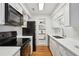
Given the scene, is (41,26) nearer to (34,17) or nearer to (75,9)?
(34,17)

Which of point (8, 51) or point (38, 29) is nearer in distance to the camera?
point (8, 51)

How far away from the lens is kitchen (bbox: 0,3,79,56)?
1.76m

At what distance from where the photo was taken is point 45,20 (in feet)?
22.8

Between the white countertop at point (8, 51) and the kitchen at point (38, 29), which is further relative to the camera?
the kitchen at point (38, 29)

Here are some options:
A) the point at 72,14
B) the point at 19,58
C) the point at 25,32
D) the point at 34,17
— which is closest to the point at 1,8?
the point at 19,58

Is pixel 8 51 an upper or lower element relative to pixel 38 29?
lower

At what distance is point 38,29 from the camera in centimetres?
709

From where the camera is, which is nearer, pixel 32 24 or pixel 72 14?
pixel 72 14

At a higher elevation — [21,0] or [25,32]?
[21,0]

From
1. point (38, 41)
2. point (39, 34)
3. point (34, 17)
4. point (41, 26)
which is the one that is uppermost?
point (34, 17)

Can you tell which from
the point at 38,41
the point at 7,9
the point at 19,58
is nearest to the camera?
the point at 19,58

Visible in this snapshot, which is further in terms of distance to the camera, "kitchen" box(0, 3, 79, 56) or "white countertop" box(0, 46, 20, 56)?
"kitchen" box(0, 3, 79, 56)

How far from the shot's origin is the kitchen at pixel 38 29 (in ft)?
5.77

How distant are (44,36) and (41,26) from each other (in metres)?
0.69
